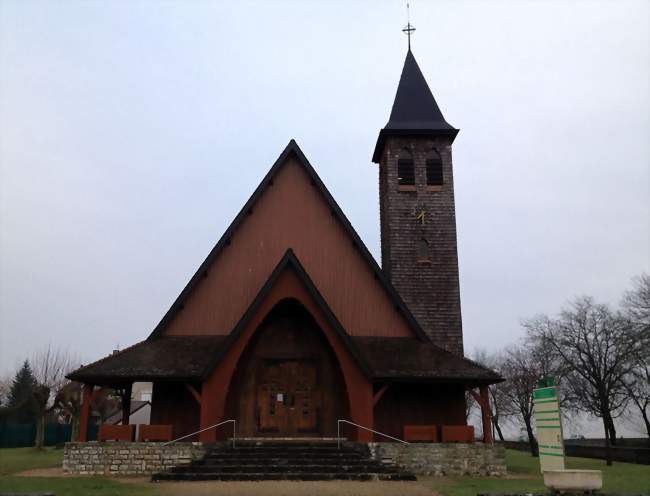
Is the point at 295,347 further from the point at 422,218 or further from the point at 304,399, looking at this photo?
the point at 422,218

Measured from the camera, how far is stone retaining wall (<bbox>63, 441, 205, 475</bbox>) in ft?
52.5

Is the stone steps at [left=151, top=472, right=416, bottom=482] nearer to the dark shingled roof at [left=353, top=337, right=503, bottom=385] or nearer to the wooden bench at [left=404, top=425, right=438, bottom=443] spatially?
the wooden bench at [left=404, top=425, right=438, bottom=443]

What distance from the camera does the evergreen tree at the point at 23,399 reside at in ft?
155

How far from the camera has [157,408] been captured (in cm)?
1889

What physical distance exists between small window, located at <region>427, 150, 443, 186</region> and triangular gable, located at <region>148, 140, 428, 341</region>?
22.6ft

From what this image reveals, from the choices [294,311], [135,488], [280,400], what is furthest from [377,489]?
[294,311]

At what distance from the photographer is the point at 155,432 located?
16969 millimetres

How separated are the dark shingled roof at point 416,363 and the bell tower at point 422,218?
478 centimetres

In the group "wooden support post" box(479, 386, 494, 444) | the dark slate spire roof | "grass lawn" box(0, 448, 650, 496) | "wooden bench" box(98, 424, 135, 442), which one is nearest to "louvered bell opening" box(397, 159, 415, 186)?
the dark slate spire roof

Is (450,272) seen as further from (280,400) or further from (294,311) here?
(280,400)

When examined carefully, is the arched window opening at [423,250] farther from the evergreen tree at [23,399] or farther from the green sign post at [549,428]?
the evergreen tree at [23,399]

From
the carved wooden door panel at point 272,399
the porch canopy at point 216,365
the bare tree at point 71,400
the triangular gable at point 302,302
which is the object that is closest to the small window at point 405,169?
the porch canopy at point 216,365

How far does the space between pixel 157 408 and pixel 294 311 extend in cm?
548

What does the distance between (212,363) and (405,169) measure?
45.8 feet
